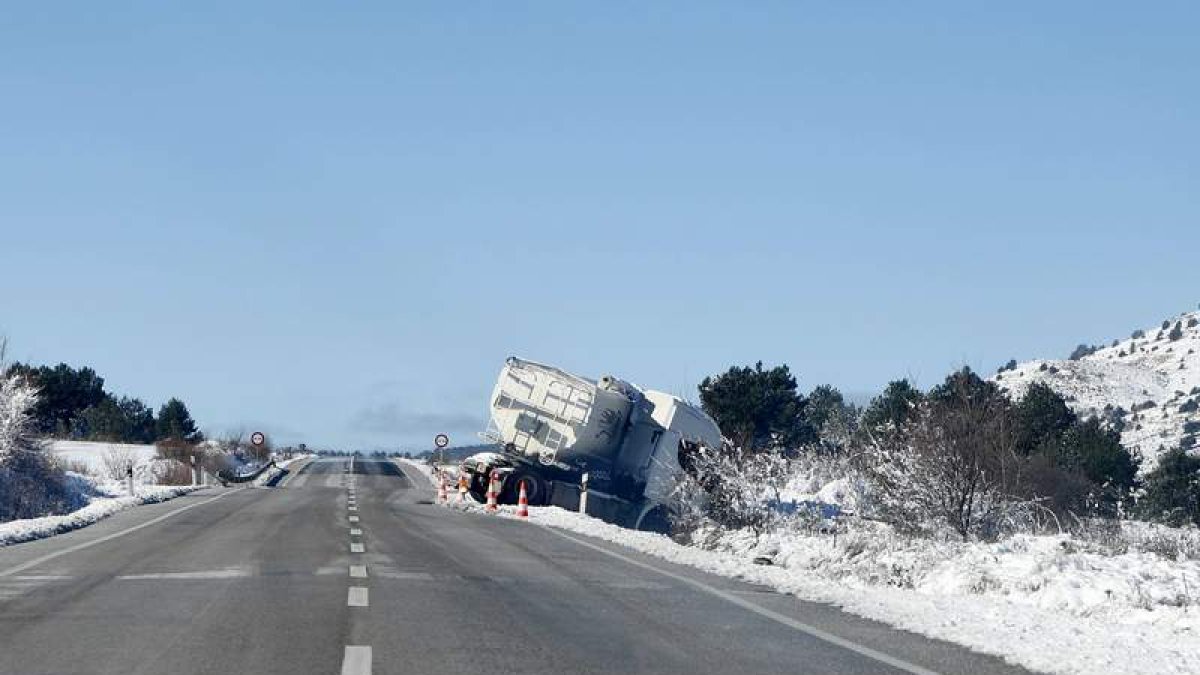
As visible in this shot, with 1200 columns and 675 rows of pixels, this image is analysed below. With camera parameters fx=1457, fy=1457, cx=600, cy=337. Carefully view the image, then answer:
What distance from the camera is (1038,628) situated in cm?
1347

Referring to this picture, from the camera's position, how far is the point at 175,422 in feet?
362

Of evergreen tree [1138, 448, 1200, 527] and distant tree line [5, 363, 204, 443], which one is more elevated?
distant tree line [5, 363, 204, 443]

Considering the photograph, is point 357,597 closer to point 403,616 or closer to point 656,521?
point 403,616

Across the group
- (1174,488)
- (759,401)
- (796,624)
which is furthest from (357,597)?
(759,401)

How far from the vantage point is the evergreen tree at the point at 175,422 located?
109m

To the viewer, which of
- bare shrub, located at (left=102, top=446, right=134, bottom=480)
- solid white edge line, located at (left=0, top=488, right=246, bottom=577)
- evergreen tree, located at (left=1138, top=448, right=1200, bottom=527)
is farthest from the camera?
bare shrub, located at (left=102, top=446, right=134, bottom=480)

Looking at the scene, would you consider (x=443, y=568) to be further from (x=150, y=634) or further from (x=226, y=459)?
(x=226, y=459)

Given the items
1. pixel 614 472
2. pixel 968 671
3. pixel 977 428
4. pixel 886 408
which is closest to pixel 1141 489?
pixel 886 408

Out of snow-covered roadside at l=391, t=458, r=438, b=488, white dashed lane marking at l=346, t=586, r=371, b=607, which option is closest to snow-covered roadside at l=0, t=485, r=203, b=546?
white dashed lane marking at l=346, t=586, r=371, b=607

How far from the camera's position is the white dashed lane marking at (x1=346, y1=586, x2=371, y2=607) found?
1426cm

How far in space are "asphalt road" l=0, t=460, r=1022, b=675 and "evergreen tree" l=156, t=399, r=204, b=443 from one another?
88.2 m

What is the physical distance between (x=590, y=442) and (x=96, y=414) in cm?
7575

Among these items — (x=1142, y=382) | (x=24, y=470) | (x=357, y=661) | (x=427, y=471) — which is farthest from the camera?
(x=1142, y=382)

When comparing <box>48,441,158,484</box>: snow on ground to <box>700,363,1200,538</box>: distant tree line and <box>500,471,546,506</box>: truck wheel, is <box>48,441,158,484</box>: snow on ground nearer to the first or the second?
<box>500,471,546,506</box>: truck wheel
